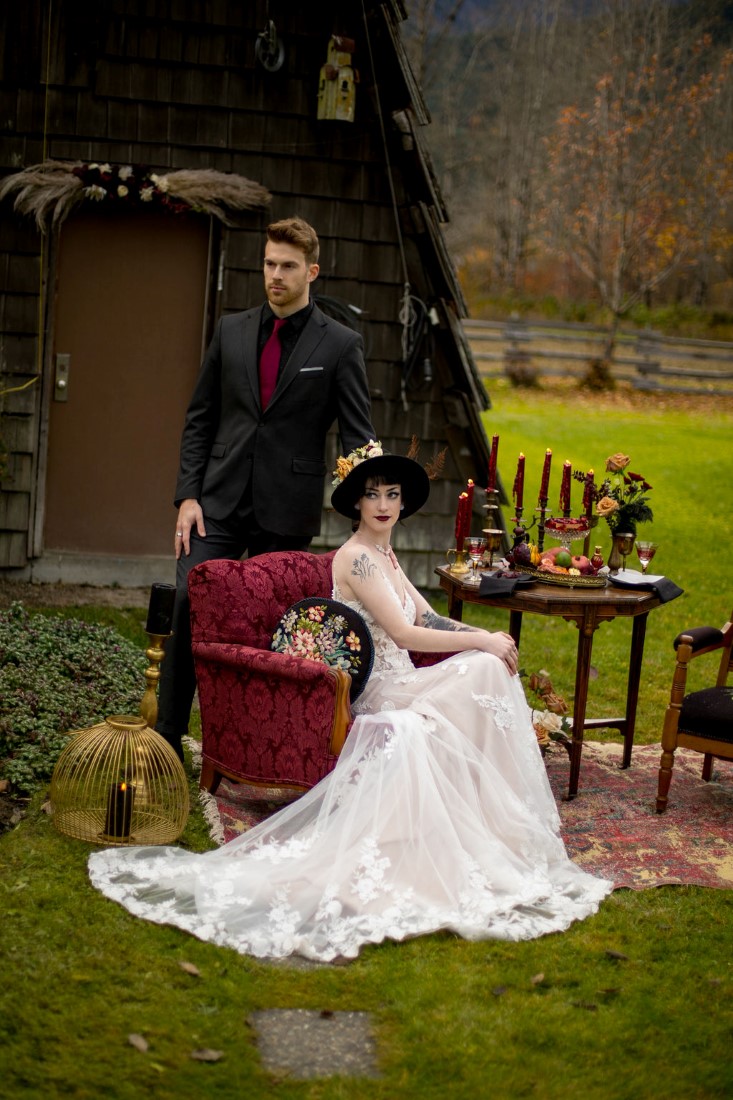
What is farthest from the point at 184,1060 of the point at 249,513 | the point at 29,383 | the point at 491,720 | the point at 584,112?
the point at 584,112

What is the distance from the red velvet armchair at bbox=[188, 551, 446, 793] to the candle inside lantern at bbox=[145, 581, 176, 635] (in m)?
0.41

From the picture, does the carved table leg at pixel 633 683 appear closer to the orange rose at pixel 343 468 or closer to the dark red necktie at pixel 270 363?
the orange rose at pixel 343 468

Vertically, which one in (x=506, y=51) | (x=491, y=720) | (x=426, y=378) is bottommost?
(x=491, y=720)

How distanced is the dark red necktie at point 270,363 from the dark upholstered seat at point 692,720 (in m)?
1.96

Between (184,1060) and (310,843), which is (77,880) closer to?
(310,843)

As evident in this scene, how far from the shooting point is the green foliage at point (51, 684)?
4969 millimetres

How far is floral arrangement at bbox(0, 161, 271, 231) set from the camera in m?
7.45

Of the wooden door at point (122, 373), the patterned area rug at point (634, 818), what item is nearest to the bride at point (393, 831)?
the patterned area rug at point (634, 818)

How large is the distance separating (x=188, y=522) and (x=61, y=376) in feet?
11.4

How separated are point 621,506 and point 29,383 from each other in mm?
4067

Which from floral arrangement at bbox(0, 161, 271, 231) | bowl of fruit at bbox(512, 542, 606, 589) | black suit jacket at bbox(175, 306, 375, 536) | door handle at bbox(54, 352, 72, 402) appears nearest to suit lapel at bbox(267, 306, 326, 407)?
black suit jacket at bbox(175, 306, 375, 536)

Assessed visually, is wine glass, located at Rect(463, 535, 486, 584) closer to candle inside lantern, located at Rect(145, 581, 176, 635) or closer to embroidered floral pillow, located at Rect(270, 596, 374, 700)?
embroidered floral pillow, located at Rect(270, 596, 374, 700)

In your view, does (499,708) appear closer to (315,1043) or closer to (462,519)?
(462,519)

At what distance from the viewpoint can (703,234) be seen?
996 inches
